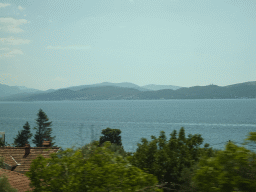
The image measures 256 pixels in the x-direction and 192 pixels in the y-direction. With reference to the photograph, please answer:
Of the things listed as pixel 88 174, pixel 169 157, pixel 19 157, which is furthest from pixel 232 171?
pixel 19 157

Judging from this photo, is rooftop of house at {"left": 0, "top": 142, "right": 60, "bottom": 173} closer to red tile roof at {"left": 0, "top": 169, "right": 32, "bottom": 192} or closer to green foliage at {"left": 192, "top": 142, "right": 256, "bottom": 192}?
red tile roof at {"left": 0, "top": 169, "right": 32, "bottom": 192}

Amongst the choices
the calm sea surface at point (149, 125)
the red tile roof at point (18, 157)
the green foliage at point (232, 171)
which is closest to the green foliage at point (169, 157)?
the calm sea surface at point (149, 125)

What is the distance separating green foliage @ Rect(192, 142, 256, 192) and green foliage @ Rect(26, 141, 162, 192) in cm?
93

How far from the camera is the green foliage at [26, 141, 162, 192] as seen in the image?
337 cm

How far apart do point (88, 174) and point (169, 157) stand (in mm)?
4499

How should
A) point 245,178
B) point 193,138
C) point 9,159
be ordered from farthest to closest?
point 9,159 < point 193,138 < point 245,178

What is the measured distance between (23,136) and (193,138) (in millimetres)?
54501

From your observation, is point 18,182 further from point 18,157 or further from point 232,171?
point 18,157

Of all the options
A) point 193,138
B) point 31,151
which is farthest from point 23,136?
point 193,138

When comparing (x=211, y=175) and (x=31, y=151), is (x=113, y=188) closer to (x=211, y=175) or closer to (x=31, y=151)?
(x=211, y=175)

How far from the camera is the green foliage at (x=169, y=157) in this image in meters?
7.15

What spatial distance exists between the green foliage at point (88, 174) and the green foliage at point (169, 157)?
3.45 meters

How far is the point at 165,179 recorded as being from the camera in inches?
288

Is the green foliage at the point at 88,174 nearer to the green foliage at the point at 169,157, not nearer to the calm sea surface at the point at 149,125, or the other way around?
the calm sea surface at the point at 149,125
